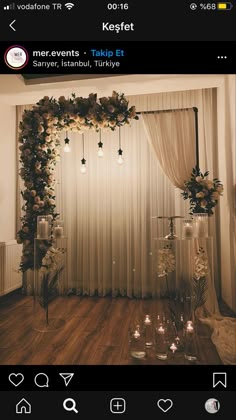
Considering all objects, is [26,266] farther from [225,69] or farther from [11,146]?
[225,69]

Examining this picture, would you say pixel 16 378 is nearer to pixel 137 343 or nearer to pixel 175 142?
pixel 137 343

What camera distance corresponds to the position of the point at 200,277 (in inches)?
97.2

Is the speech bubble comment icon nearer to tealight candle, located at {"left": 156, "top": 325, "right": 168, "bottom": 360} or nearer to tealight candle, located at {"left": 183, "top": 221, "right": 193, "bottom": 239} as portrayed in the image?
tealight candle, located at {"left": 156, "top": 325, "right": 168, "bottom": 360}

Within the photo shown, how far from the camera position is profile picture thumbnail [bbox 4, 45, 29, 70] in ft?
2.88

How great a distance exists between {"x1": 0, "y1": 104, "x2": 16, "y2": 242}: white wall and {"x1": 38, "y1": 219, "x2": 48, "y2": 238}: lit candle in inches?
54.9

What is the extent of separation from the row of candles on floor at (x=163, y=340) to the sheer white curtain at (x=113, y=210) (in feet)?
3.57

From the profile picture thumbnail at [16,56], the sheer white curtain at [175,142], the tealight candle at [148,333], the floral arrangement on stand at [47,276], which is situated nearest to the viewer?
the profile picture thumbnail at [16,56]
